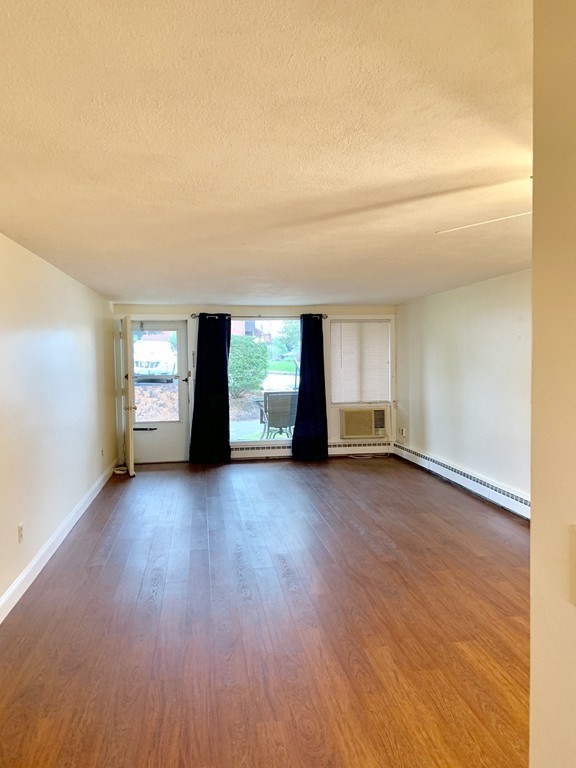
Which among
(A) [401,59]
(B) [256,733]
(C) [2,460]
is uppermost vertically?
(A) [401,59]

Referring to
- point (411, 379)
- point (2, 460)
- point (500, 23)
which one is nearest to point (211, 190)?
point (500, 23)

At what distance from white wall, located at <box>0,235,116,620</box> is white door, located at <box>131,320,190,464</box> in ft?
4.68

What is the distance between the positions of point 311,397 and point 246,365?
3.38ft

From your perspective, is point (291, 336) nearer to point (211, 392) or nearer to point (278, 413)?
point (278, 413)

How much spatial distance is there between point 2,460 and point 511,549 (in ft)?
11.3

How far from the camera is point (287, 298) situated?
18.4 feet

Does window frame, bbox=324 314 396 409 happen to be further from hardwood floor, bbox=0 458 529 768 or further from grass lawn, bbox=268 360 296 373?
hardwood floor, bbox=0 458 529 768

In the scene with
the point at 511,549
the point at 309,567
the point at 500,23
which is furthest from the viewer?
the point at 511,549

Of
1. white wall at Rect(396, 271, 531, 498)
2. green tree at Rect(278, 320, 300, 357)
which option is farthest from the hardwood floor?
green tree at Rect(278, 320, 300, 357)

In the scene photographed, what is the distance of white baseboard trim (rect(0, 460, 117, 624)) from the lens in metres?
2.56

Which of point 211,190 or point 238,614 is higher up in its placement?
point 211,190

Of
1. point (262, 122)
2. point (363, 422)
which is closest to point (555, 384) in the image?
point (262, 122)

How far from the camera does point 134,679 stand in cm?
202

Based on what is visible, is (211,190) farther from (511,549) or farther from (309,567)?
(511,549)
